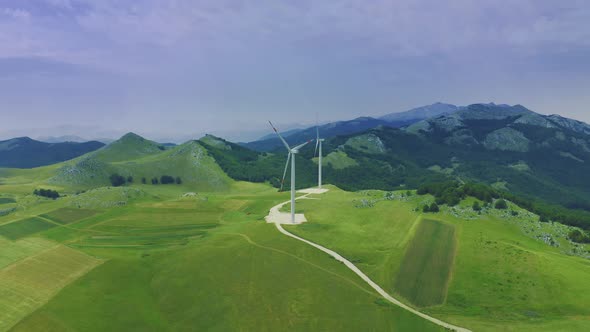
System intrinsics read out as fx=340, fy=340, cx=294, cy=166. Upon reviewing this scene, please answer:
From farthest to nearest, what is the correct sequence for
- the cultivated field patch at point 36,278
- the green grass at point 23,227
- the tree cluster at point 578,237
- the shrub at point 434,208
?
the green grass at point 23,227 < the shrub at point 434,208 < the tree cluster at point 578,237 < the cultivated field patch at point 36,278

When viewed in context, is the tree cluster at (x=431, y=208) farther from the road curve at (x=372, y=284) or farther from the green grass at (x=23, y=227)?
the green grass at (x=23, y=227)

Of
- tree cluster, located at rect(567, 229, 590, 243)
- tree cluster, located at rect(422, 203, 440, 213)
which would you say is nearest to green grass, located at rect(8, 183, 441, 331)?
tree cluster, located at rect(422, 203, 440, 213)

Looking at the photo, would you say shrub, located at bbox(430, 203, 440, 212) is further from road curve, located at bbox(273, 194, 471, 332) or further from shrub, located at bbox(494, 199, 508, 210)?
road curve, located at bbox(273, 194, 471, 332)

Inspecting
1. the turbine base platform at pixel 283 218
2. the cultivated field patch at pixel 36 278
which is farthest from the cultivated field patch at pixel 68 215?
the turbine base platform at pixel 283 218

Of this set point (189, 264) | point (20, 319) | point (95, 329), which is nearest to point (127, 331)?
point (95, 329)

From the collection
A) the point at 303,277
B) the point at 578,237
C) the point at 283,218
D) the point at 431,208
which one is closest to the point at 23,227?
the point at 283,218

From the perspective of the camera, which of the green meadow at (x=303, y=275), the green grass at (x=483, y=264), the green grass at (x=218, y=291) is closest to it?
the green grass at (x=218, y=291)
